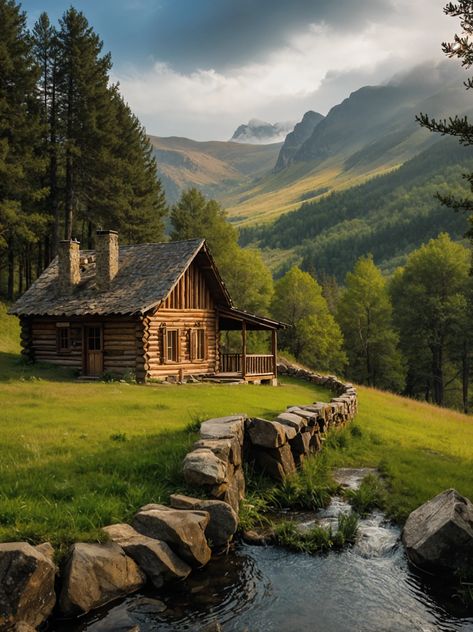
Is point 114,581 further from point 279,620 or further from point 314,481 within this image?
point 314,481

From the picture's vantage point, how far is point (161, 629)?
254 inches

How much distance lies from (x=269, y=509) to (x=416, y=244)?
522ft

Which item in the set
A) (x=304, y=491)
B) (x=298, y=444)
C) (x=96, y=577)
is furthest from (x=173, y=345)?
(x=96, y=577)

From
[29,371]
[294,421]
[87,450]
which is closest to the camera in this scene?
[87,450]

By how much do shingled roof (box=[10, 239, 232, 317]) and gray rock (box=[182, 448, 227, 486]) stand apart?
55.6ft

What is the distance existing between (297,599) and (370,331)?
48.4 meters

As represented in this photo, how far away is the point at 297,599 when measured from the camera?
7.21 metres

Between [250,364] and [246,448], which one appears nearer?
[246,448]

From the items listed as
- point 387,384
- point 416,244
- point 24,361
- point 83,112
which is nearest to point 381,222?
point 416,244

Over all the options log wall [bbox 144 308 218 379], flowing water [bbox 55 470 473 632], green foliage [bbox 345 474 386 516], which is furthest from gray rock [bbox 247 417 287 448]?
log wall [bbox 144 308 218 379]

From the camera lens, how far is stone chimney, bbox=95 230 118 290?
97.9ft

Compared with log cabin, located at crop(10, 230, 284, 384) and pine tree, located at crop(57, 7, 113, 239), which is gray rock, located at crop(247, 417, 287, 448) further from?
pine tree, located at crop(57, 7, 113, 239)

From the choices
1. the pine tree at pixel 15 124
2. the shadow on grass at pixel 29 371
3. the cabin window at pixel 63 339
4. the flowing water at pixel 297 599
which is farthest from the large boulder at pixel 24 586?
the pine tree at pixel 15 124

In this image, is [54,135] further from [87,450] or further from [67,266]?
[87,450]
